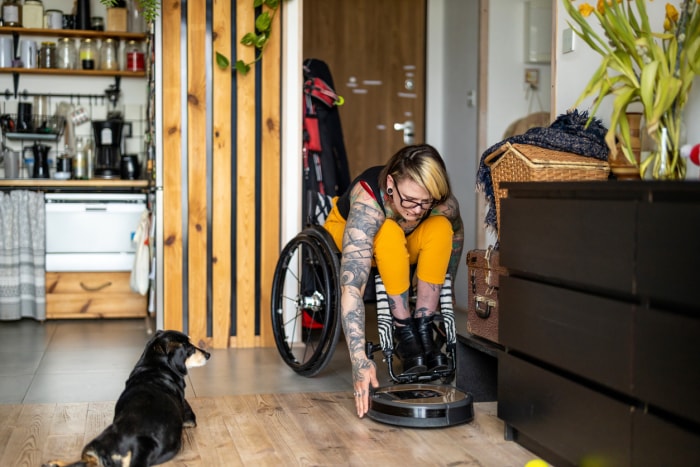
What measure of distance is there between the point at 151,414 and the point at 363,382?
730 millimetres

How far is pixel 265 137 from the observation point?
12.7 ft

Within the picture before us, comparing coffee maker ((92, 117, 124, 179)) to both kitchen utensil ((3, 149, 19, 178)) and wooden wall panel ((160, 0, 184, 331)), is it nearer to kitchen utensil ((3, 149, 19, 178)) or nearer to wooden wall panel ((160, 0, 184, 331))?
kitchen utensil ((3, 149, 19, 178))

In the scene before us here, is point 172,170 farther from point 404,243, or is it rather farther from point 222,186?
point 404,243

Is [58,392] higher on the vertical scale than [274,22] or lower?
lower

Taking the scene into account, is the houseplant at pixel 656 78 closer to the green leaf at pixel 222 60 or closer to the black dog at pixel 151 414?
the black dog at pixel 151 414

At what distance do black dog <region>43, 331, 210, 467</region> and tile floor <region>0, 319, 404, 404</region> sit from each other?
23.3 inches

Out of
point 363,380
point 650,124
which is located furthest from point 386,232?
point 650,124

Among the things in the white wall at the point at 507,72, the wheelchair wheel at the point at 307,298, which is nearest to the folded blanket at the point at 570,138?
the wheelchair wheel at the point at 307,298

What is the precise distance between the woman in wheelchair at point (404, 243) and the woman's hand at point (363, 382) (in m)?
0.04

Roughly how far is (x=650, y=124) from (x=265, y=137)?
2.14 m

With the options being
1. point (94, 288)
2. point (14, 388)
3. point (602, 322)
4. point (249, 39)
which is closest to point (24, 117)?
point (94, 288)

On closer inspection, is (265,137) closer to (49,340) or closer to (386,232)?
(386,232)

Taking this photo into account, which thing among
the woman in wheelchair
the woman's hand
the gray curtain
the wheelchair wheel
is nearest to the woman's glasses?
the woman in wheelchair

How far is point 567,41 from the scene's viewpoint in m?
2.98
